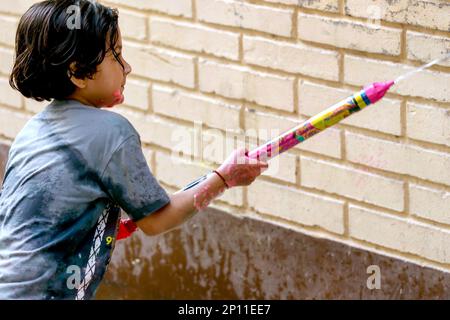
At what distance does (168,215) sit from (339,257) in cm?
179

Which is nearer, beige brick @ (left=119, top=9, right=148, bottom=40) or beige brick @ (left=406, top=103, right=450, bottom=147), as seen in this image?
beige brick @ (left=406, top=103, right=450, bottom=147)

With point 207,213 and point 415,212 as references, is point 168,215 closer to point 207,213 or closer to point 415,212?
point 415,212

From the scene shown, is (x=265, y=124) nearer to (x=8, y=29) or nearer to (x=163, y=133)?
(x=163, y=133)

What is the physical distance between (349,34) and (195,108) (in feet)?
3.22

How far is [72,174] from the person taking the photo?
3463 mm

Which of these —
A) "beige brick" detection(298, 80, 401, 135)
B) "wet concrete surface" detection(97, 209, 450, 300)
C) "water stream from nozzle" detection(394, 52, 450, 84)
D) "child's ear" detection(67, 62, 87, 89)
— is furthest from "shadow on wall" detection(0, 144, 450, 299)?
"child's ear" detection(67, 62, 87, 89)

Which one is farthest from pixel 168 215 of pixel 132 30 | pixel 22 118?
pixel 22 118

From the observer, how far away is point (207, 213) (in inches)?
222

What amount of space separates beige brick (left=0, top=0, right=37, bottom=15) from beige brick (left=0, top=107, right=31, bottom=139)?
21.3 inches

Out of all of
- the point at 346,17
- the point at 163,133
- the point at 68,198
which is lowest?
the point at 68,198

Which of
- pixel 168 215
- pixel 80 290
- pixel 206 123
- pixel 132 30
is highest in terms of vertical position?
pixel 132 30

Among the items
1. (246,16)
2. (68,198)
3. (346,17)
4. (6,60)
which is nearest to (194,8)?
(246,16)

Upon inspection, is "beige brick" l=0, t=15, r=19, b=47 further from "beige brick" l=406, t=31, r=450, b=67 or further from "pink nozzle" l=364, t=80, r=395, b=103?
"pink nozzle" l=364, t=80, r=395, b=103

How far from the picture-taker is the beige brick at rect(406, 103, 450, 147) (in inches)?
181
